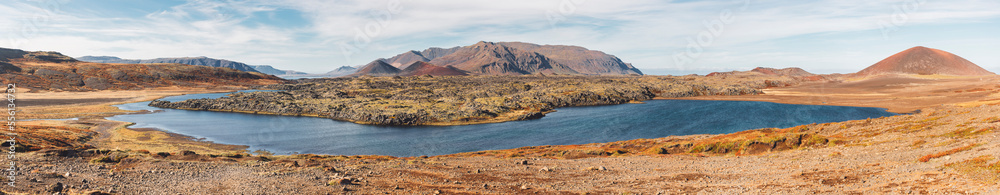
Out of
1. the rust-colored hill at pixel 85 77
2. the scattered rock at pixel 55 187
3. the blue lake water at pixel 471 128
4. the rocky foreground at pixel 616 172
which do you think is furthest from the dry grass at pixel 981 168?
the rust-colored hill at pixel 85 77

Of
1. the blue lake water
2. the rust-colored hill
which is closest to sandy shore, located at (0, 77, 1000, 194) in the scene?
the blue lake water

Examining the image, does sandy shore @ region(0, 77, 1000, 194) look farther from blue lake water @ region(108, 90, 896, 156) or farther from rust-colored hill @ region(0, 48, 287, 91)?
rust-colored hill @ region(0, 48, 287, 91)

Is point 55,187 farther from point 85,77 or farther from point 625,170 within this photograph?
point 85,77

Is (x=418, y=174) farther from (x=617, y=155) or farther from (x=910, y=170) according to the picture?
(x=910, y=170)

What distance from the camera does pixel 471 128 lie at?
248 ft

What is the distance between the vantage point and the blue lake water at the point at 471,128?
59.9 m

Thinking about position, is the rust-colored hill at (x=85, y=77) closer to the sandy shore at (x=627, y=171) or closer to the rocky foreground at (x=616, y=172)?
the sandy shore at (x=627, y=171)

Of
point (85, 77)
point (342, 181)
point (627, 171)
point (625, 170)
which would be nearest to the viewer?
point (342, 181)

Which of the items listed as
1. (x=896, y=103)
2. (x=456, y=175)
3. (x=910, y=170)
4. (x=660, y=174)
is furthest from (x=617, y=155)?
(x=896, y=103)

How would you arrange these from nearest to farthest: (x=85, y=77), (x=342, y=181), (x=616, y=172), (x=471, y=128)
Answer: (x=342, y=181), (x=616, y=172), (x=471, y=128), (x=85, y=77)

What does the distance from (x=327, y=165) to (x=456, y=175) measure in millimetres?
10026

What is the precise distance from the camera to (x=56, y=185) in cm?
2080

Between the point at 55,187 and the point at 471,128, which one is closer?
the point at 55,187

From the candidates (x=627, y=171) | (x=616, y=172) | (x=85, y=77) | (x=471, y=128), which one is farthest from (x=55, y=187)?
(x=85, y=77)
